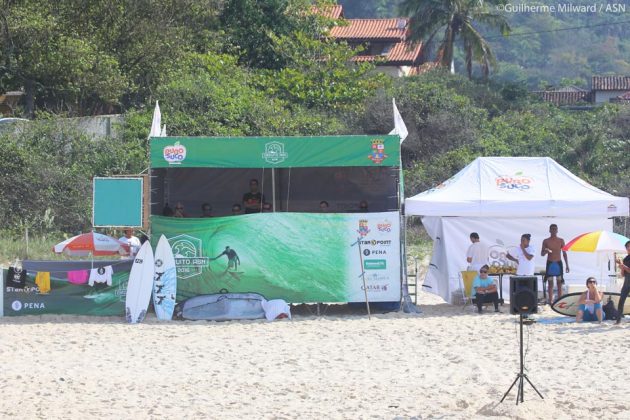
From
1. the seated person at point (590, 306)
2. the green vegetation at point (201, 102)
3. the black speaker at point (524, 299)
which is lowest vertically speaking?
the seated person at point (590, 306)

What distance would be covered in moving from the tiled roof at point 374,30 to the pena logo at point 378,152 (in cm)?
4128

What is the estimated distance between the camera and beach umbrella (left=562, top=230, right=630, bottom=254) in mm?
16375

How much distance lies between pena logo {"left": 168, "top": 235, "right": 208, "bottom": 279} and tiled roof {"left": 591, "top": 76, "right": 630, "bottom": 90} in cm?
5230

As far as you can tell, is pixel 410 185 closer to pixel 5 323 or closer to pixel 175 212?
pixel 175 212

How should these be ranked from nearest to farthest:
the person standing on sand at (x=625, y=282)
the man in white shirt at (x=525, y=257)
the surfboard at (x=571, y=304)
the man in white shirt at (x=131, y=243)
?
the person standing on sand at (x=625, y=282)
the surfboard at (x=571, y=304)
the man in white shirt at (x=525, y=257)
the man in white shirt at (x=131, y=243)

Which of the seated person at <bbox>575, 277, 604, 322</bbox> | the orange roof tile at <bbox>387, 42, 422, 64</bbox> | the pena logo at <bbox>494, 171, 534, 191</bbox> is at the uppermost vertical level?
the orange roof tile at <bbox>387, 42, 422, 64</bbox>

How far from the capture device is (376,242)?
16859mm

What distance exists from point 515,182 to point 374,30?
140ft

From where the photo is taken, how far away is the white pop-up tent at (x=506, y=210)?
17188 mm

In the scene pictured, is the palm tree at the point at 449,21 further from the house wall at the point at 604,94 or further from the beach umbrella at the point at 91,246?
the beach umbrella at the point at 91,246

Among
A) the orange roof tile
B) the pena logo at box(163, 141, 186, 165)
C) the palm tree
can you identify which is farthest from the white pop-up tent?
the orange roof tile

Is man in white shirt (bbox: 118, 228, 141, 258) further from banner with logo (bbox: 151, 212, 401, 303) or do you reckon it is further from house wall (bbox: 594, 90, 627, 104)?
house wall (bbox: 594, 90, 627, 104)

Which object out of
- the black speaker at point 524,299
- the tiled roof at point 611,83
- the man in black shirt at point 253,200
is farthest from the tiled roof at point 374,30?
the black speaker at point 524,299

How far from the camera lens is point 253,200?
60.7 feet
